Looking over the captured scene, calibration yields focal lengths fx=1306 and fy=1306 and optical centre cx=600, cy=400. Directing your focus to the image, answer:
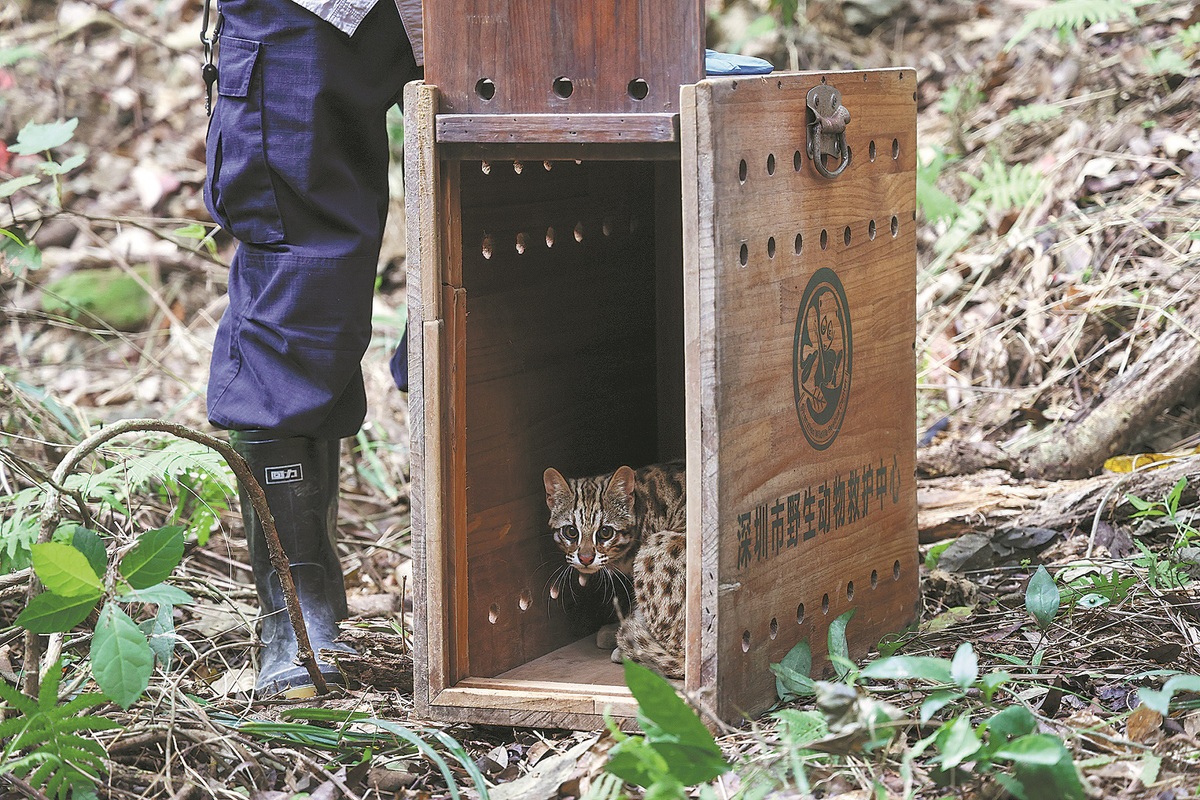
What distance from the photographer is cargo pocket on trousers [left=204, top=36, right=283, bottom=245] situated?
2.64 metres

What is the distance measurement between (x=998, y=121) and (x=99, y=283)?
408 cm

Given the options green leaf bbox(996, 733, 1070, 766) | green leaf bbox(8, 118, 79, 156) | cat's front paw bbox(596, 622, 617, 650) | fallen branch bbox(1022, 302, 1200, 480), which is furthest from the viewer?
fallen branch bbox(1022, 302, 1200, 480)

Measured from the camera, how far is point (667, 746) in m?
1.96

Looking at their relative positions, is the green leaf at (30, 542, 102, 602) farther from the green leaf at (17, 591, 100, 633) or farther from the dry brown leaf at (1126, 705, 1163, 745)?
the dry brown leaf at (1126, 705, 1163, 745)

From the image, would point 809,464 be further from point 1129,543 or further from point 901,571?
point 1129,543

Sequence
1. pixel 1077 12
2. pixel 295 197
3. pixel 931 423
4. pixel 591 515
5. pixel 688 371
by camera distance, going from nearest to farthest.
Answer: pixel 688 371, pixel 295 197, pixel 591 515, pixel 931 423, pixel 1077 12

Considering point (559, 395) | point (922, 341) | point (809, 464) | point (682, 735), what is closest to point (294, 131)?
point (559, 395)

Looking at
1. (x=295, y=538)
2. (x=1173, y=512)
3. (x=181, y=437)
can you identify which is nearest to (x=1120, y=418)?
(x=1173, y=512)

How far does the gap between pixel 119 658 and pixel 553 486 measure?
3.51 feet

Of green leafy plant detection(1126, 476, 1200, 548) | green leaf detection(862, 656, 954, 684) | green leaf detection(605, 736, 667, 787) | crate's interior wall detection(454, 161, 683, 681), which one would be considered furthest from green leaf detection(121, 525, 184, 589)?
green leafy plant detection(1126, 476, 1200, 548)

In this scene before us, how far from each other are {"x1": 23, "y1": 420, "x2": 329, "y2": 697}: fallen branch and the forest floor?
123 millimetres

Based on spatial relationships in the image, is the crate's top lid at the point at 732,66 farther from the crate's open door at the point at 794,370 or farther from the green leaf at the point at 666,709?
the green leaf at the point at 666,709

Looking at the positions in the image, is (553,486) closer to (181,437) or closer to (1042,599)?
(181,437)

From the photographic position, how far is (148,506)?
347 cm
